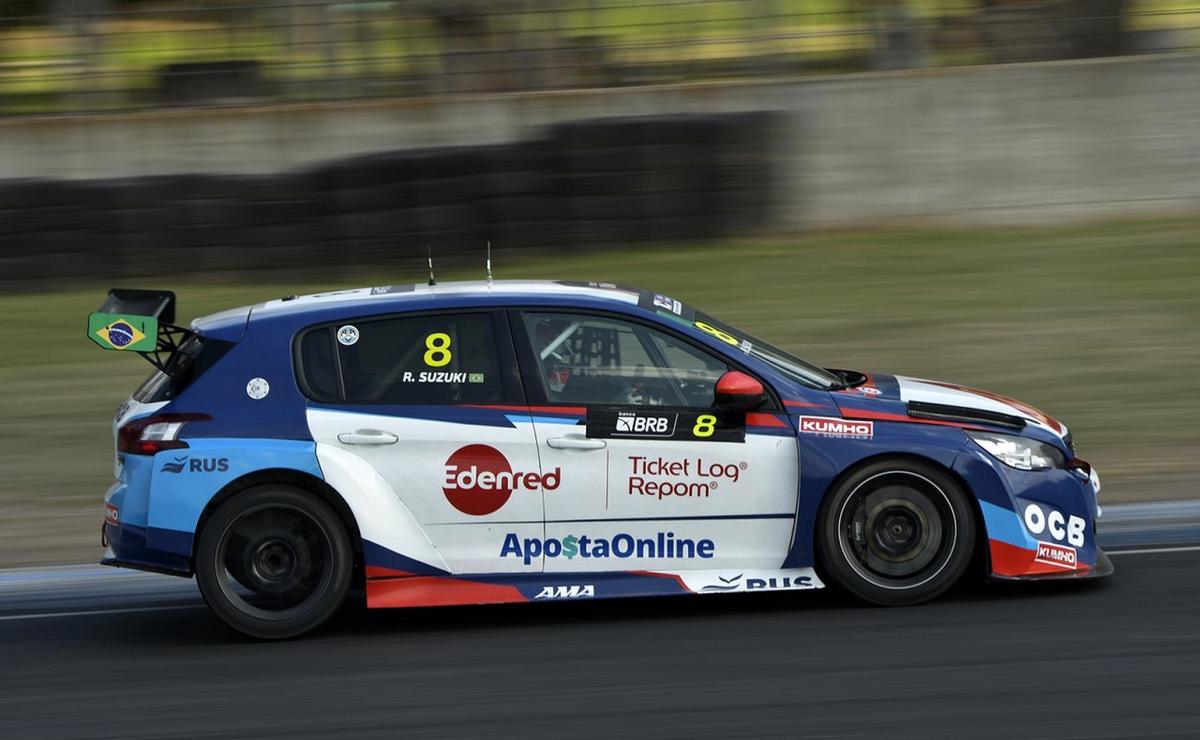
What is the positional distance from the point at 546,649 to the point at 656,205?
28.7ft

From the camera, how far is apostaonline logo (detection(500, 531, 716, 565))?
6328 millimetres

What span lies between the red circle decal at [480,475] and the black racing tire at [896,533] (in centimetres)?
138

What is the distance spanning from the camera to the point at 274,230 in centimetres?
1439

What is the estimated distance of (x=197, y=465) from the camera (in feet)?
20.7

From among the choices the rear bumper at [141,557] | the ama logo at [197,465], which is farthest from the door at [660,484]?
the rear bumper at [141,557]

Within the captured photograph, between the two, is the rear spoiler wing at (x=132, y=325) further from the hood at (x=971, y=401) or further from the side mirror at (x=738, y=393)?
the hood at (x=971, y=401)

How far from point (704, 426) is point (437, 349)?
1228 mm

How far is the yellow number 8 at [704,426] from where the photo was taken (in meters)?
6.33

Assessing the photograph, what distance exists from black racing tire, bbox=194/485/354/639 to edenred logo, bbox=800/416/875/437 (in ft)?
6.77

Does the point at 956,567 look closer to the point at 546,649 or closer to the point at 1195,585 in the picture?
the point at 1195,585

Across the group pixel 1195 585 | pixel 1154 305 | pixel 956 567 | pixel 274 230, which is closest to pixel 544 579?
pixel 956 567

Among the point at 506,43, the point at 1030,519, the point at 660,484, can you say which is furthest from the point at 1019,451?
the point at 506,43

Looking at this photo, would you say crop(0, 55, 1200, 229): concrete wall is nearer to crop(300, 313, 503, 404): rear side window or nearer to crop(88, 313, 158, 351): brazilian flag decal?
crop(300, 313, 503, 404): rear side window

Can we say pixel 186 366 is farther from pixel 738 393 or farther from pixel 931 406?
pixel 931 406
